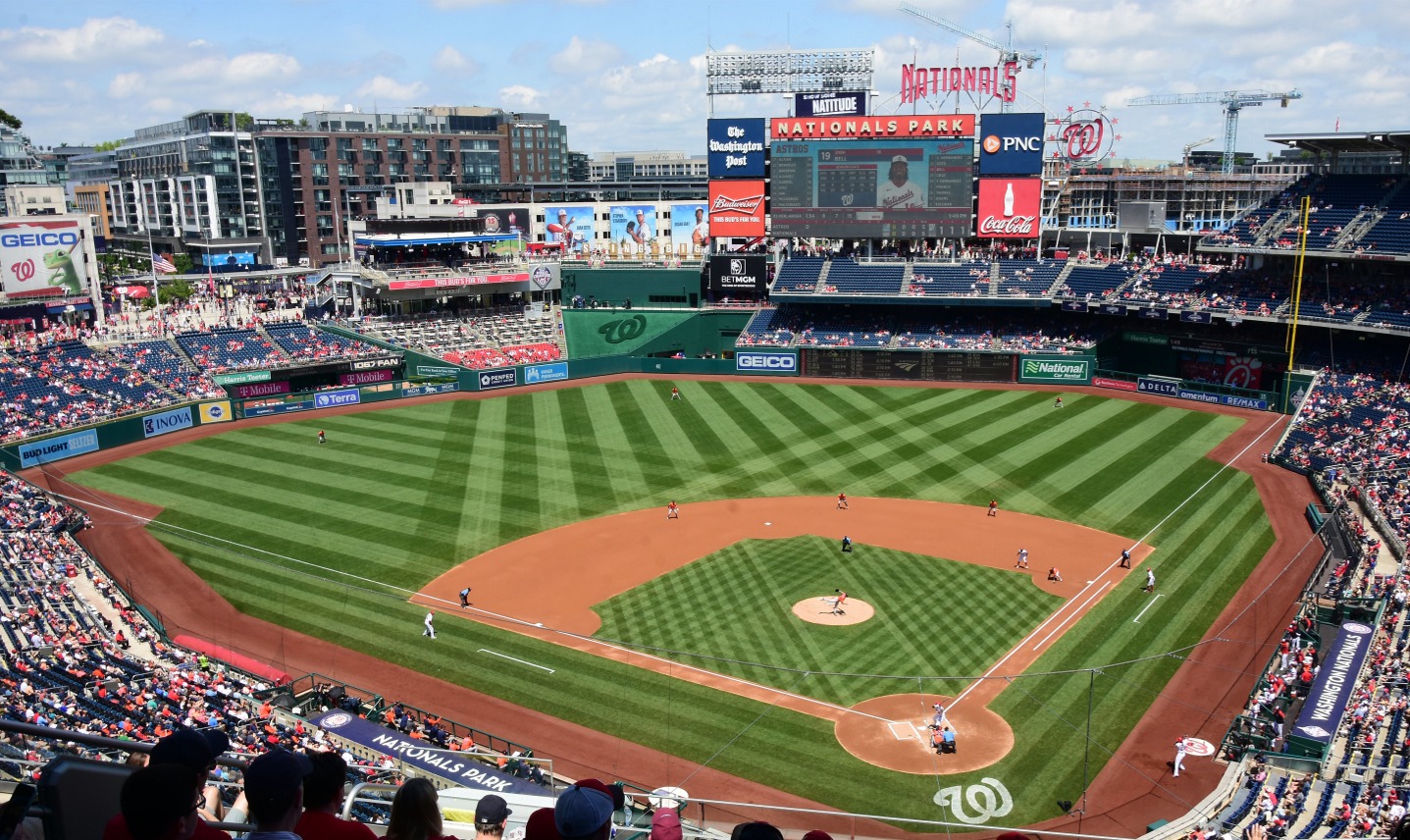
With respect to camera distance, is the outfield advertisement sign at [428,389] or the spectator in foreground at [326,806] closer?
the spectator in foreground at [326,806]

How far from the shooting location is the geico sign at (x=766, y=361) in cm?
6631

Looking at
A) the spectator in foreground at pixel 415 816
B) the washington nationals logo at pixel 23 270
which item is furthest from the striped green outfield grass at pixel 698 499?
the washington nationals logo at pixel 23 270

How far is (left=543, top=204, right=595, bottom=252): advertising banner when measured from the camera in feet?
300

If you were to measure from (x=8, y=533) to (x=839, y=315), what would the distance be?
4965 centimetres

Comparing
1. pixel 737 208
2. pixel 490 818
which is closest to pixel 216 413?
pixel 737 208

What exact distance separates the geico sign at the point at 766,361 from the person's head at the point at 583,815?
60854mm

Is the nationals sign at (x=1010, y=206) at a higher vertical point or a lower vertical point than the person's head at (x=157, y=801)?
higher

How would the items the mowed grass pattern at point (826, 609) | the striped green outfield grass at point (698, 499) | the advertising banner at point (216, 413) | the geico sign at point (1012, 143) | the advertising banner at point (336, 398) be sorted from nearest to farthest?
the striped green outfield grass at point (698, 499)
the mowed grass pattern at point (826, 609)
the advertising banner at point (216, 413)
the advertising banner at point (336, 398)
the geico sign at point (1012, 143)

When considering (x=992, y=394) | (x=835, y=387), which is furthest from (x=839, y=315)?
(x=992, y=394)

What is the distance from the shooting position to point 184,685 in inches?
914

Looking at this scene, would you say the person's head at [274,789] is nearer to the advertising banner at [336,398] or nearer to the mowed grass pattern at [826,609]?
the mowed grass pattern at [826,609]

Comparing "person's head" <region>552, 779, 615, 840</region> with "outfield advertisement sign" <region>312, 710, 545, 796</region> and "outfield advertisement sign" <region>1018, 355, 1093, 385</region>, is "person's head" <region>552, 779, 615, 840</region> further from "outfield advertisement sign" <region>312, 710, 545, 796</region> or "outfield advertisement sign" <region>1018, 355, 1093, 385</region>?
"outfield advertisement sign" <region>1018, 355, 1093, 385</region>

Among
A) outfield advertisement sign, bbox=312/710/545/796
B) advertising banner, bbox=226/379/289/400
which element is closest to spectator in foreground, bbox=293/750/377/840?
outfield advertisement sign, bbox=312/710/545/796

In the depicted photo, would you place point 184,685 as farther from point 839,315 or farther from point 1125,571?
point 839,315
